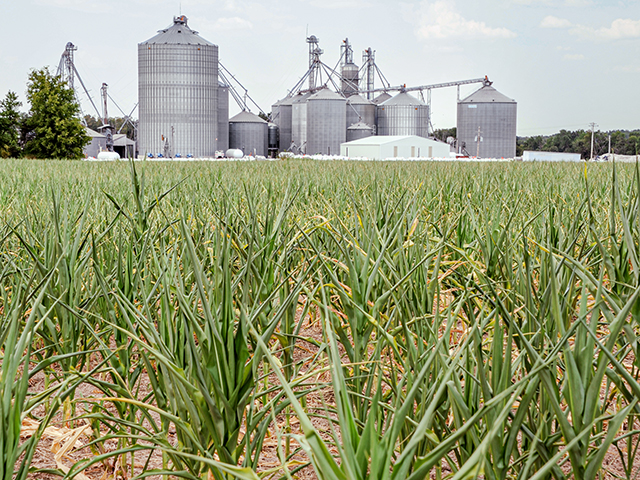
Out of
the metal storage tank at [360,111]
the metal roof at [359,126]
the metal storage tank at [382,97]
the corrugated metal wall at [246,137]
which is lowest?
the corrugated metal wall at [246,137]

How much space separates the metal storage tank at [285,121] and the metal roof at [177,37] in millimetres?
10494

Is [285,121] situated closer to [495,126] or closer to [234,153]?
[234,153]

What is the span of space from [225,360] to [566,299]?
31.0 inches

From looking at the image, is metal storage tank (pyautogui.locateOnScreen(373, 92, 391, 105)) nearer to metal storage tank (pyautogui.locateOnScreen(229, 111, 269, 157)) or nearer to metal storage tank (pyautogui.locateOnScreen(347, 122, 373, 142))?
metal storage tank (pyautogui.locateOnScreen(347, 122, 373, 142))

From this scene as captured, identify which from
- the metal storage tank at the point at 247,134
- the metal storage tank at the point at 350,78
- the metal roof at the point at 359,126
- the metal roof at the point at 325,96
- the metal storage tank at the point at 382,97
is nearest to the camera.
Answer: the metal roof at the point at 325,96

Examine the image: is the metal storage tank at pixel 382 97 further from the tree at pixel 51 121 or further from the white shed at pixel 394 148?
the tree at pixel 51 121

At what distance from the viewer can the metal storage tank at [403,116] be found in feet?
195

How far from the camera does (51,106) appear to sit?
35125 mm

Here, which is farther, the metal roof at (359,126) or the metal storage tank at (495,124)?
the metal roof at (359,126)

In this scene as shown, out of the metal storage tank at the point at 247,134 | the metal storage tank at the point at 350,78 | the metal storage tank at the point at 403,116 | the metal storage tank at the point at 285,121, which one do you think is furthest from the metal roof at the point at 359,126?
the metal storage tank at the point at 350,78

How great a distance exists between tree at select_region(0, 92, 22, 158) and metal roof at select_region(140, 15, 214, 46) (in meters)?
17.8

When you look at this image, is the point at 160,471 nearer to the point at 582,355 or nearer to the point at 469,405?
the point at 469,405

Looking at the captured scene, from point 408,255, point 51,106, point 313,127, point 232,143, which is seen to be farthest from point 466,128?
point 408,255

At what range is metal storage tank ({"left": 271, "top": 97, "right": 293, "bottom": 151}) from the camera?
195 feet
